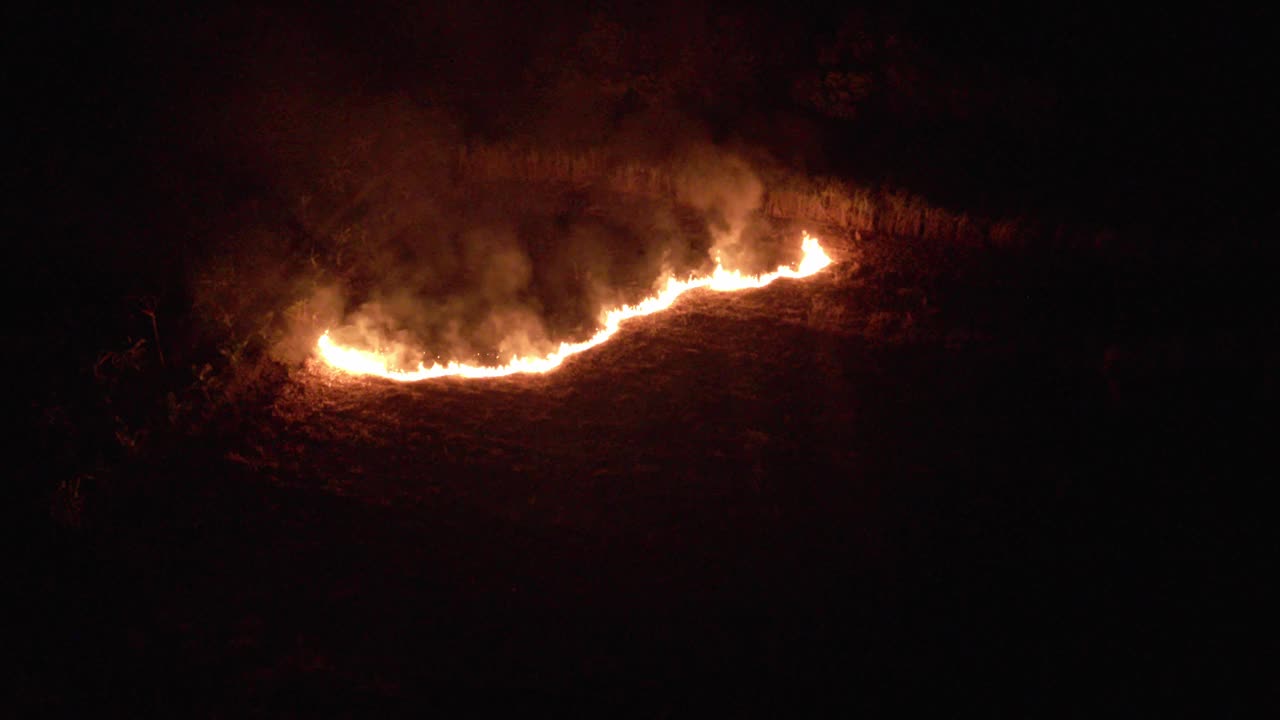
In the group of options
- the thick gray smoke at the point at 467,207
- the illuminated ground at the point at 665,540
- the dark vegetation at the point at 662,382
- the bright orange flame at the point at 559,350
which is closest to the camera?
the illuminated ground at the point at 665,540

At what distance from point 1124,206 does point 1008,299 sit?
169 cm

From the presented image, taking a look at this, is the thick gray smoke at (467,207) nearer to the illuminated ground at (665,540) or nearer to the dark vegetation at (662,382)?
the dark vegetation at (662,382)

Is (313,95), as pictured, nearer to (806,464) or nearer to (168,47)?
(168,47)

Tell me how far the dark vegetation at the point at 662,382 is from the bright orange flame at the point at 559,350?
177mm

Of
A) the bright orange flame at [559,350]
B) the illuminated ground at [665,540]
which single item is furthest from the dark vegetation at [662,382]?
the bright orange flame at [559,350]

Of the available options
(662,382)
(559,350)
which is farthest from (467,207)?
(662,382)

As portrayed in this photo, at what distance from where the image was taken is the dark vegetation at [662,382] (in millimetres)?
4078

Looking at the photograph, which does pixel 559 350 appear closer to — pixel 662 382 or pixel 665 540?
pixel 662 382

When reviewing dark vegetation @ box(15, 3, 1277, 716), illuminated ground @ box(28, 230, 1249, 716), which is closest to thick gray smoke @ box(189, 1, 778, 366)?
dark vegetation @ box(15, 3, 1277, 716)

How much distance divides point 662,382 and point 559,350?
0.89 meters

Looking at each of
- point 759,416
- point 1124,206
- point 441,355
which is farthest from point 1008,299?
point 441,355

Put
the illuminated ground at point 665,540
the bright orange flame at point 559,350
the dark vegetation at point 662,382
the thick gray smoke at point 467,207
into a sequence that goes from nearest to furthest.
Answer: the illuminated ground at point 665,540
the dark vegetation at point 662,382
the bright orange flame at point 559,350
the thick gray smoke at point 467,207

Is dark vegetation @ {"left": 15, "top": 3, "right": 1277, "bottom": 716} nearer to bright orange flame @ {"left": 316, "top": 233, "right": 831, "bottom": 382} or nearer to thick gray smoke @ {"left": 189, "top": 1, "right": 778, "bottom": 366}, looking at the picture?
thick gray smoke @ {"left": 189, "top": 1, "right": 778, "bottom": 366}

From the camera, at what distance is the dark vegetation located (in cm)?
408
